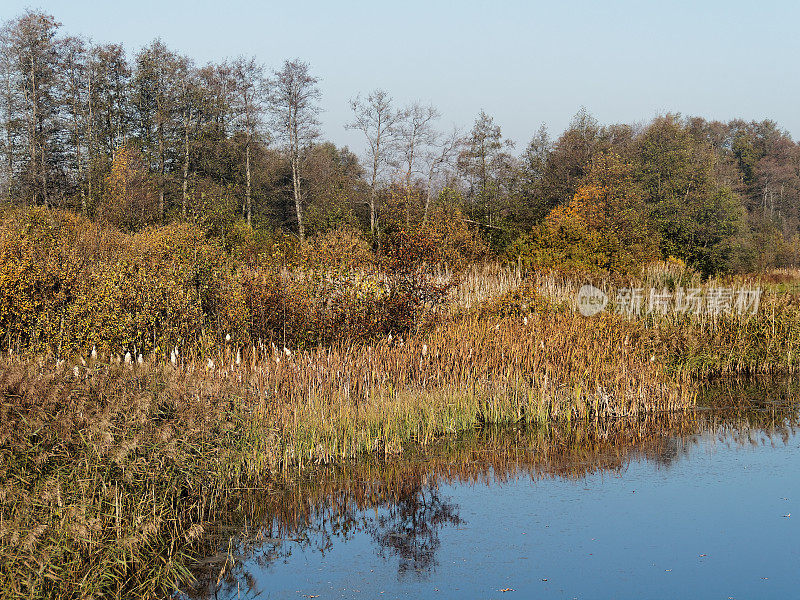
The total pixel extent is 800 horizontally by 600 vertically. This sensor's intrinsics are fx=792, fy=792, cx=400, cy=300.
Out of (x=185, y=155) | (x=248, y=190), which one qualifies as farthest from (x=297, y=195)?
(x=185, y=155)

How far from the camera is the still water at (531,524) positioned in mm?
5664

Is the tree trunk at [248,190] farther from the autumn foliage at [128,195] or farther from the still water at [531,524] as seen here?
the still water at [531,524]

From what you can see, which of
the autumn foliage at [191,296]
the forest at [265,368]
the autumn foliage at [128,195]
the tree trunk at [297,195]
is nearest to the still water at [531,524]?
the forest at [265,368]

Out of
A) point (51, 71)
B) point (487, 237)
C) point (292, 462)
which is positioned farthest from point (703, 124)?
point (292, 462)

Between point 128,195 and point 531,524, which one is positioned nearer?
point 531,524

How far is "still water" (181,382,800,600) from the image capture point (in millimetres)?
5664

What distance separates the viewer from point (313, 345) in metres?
12.0

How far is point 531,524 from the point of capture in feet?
22.2

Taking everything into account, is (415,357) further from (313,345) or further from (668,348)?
(668,348)

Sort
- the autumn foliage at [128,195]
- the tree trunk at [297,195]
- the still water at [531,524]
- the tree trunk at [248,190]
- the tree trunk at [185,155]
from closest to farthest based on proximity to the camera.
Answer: the still water at [531,524]
the autumn foliage at [128,195]
the tree trunk at [185,155]
the tree trunk at [297,195]
the tree trunk at [248,190]

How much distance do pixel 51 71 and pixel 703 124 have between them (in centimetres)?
5872

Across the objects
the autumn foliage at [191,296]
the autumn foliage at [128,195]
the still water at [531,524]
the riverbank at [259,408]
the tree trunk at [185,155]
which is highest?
the tree trunk at [185,155]

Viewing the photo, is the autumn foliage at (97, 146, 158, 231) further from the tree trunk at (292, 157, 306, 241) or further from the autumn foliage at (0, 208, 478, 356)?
the autumn foliage at (0, 208, 478, 356)

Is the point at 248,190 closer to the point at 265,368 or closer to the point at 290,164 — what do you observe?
the point at 290,164
